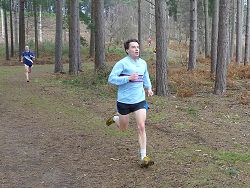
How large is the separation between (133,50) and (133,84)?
55 centimetres

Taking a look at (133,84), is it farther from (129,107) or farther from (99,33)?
(99,33)

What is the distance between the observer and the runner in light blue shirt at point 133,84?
645cm

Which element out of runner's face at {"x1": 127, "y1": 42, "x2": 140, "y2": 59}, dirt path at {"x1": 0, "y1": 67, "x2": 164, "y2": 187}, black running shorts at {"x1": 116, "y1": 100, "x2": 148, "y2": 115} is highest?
runner's face at {"x1": 127, "y1": 42, "x2": 140, "y2": 59}

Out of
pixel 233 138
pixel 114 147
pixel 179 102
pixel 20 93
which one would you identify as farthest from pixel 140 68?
pixel 20 93

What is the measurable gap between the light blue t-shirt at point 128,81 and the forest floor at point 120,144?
44.6 inches

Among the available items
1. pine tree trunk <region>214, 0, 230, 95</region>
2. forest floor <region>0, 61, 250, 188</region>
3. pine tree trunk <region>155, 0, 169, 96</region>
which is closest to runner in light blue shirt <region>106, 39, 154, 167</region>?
forest floor <region>0, 61, 250, 188</region>

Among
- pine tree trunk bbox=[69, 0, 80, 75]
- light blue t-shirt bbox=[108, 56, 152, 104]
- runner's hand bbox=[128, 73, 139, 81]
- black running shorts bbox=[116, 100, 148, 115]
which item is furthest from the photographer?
pine tree trunk bbox=[69, 0, 80, 75]

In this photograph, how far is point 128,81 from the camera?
20.9 feet

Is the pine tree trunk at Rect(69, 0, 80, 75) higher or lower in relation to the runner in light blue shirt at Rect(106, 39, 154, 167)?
higher

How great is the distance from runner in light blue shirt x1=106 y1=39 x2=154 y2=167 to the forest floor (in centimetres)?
55

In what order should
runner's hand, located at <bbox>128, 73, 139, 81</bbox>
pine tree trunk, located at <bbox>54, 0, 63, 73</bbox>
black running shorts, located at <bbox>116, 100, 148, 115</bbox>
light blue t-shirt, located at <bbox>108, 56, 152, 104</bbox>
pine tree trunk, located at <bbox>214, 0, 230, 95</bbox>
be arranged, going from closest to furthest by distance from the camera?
runner's hand, located at <bbox>128, 73, 139, 81</bbox>, light blue t-shirt, located at <bbox>108, 56, 152, 104</bbox>, black running shorts, located at <bbox>116, 100, 148, 115</bbox>, pine tree trunk, located at <bbox>214, 0, 230, 95</bbox>, pine tree trunk, located at <bbox>54, 0, 63, 73</bbox>

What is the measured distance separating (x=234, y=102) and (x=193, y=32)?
8.89 m

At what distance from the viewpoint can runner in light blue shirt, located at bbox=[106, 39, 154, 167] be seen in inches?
254

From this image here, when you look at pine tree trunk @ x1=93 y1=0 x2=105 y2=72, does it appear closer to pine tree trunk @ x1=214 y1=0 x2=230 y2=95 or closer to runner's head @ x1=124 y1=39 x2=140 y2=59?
pine tree trunk @ x1=214 y1=0 x2=230 y2=95
